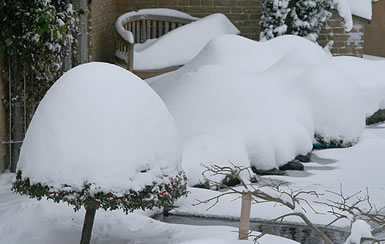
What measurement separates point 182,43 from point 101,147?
8.36 m

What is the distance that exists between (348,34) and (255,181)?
6660 millimetres

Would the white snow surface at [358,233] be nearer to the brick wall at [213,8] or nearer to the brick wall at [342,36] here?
the brick wall at [213,8]

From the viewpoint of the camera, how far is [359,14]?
48.0 feet

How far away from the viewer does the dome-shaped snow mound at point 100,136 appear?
5.38 metres

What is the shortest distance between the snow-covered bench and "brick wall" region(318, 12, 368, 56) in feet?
5.69

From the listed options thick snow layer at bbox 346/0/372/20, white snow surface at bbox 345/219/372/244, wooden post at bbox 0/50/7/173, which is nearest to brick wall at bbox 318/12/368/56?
thick snow layer at bbox 346/0/372/20

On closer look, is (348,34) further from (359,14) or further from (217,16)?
(217,16)

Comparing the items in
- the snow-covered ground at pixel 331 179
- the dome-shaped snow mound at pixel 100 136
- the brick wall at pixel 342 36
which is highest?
the dome-shaped snow mound at pixel 100 136

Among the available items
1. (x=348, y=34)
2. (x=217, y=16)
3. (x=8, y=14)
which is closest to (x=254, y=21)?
(x=217, y=16)

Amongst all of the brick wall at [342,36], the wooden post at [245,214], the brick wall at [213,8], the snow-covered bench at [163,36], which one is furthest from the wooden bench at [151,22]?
the wooden post at [245,214]

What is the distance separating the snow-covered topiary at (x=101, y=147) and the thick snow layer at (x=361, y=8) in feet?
31.5

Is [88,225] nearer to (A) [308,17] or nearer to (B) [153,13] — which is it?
(B) [153,13]

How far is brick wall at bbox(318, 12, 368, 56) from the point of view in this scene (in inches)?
572

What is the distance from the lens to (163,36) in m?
13.8
